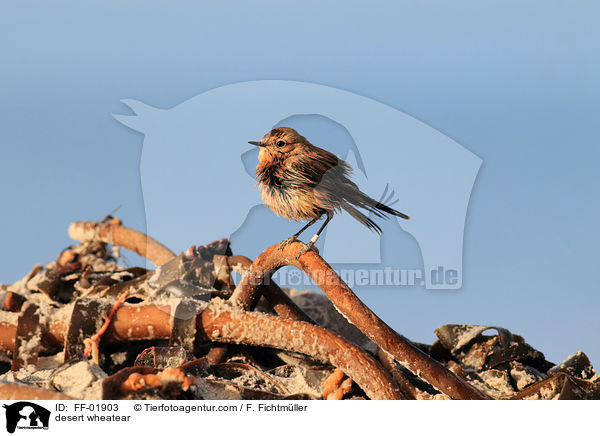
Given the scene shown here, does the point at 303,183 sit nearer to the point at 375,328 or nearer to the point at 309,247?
the point at 309,247

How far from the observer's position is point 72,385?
7.27 feet

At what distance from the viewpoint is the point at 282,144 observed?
215 cm

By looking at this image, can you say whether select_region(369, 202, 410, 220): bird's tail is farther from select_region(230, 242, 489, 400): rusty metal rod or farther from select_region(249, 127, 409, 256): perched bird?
select_region(230, 242, 489, 400): rusty metal rod

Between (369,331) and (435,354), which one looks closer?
(369,331)

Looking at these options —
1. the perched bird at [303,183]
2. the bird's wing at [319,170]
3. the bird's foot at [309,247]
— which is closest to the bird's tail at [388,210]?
the perched bird at [303,183]

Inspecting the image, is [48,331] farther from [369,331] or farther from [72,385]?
[369,331]

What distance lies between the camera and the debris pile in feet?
7.32

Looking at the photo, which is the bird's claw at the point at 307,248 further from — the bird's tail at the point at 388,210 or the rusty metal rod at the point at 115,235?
the rusty metal rod at the point at 115,235
